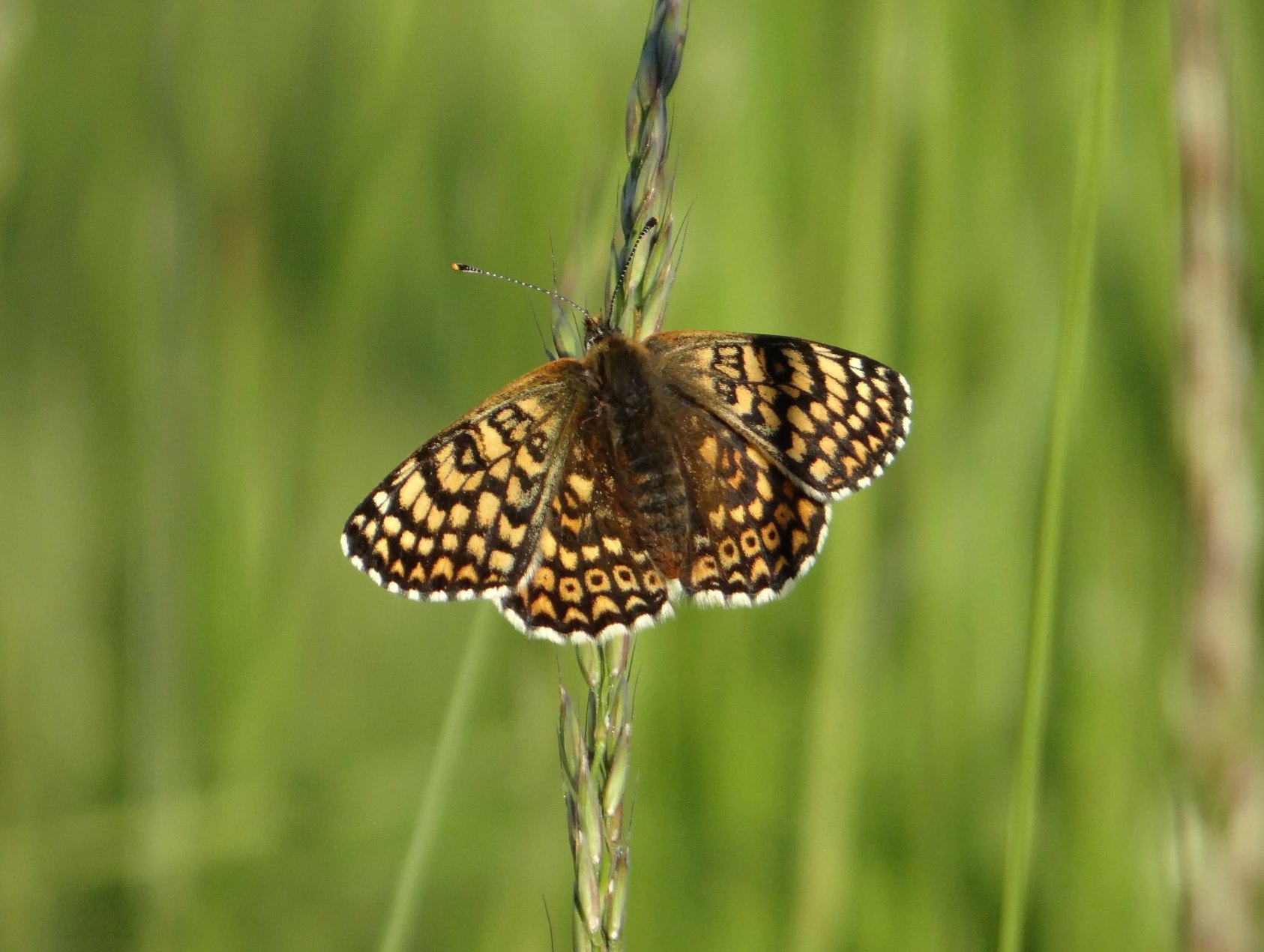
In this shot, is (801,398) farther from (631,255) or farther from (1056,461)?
(1056,461)

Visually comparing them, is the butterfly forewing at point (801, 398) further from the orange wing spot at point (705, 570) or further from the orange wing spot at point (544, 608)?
the orange wing spot at point (544, 608)

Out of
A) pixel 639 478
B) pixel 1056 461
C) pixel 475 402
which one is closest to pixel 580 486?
pixel 639 478

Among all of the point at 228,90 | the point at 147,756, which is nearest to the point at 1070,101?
the point at 228,90

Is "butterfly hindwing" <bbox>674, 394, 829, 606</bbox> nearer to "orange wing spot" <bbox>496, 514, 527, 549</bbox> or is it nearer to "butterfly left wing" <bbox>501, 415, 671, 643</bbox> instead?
"butterfly left wing" <bbox>501, 415, 671, 643</bbox>

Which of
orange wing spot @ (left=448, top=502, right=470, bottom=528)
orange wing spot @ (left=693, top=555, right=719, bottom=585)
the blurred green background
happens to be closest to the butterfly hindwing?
orange wing spot @ (left=693, top=555, right=719, bottom=585)

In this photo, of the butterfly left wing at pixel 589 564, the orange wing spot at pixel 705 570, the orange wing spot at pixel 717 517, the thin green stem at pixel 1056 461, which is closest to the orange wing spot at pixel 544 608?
the butterfly left wing at pixel 589 564

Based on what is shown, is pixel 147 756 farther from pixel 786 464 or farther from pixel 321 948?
pixel 786 464
